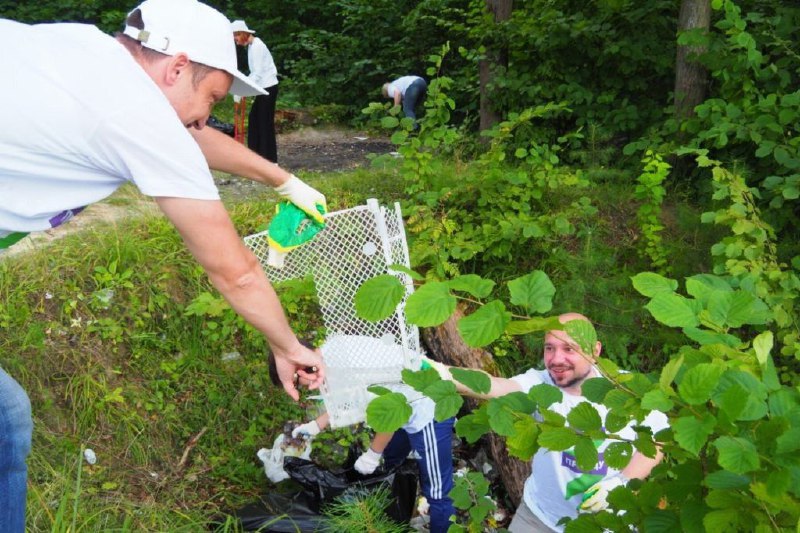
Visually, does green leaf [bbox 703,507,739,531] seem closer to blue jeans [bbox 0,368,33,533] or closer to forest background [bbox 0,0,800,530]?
forest background [bbox 0,0,800,530]

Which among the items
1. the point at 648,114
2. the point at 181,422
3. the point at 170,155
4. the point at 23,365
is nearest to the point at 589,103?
the point at 648,114

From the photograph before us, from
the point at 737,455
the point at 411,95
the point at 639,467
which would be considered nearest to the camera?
the point at 737,455

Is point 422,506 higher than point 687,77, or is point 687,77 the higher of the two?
point 687,77

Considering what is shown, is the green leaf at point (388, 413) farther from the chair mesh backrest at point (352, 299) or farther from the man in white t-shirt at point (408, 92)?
the man in white t-shirt at point (408, 92)

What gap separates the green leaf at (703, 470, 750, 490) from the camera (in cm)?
108

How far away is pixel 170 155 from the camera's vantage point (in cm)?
152

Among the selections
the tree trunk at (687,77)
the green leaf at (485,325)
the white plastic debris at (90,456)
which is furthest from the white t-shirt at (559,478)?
the tree trunk at (687,77)

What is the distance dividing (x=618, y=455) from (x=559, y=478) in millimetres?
1517

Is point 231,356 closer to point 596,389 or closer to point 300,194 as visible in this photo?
point 300,194

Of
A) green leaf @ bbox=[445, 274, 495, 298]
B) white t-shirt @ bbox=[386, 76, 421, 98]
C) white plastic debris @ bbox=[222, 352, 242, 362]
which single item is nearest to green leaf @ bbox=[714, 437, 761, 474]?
green leaf @ bbox=[445, 274, 495, 298]

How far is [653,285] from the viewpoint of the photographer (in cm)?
127

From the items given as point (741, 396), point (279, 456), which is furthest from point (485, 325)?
point (279, 456)

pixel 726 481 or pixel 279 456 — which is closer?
pixel 726 481

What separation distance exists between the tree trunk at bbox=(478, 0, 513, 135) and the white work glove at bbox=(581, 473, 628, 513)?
451 cm
